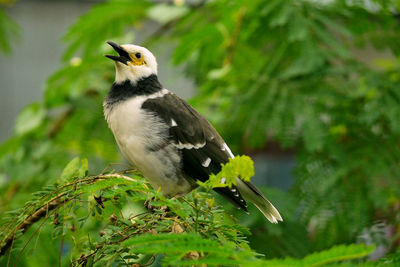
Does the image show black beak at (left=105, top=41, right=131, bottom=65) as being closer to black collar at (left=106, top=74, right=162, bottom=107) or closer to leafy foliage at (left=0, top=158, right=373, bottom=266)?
black collar at (left=106, top=74, right=162, bottom=107)

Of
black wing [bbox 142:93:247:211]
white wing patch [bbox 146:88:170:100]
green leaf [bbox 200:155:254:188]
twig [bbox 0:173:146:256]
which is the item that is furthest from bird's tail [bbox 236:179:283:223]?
green leaf [bbox 200:155:254:188]

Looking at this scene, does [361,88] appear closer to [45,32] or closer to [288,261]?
[288,261]

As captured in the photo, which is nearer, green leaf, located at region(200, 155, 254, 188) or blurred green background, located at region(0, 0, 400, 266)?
green leaf, located at region(200, 155, 254, 188)

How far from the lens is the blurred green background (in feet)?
10.1

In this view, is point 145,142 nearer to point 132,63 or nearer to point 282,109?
point 132,63

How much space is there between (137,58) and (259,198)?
1.03 m

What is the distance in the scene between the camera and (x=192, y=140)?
2562 millimetres

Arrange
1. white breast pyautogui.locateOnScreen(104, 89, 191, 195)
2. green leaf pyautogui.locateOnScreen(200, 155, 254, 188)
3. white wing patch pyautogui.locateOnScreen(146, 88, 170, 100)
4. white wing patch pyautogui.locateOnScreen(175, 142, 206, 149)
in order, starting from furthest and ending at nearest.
Answer: white wing patch pyautogui.locateOnScreen(146, 88, 170, 100) < white wing patch pyautogui.locateOnScreen(175, 142, 206, 149) < white breast pyautogui.locateOnScreen(104, 89, 191, 195) < green leaf pyautogui.locateOnScreen(200, 155, 254, 188)

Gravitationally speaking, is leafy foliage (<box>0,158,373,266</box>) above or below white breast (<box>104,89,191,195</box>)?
above

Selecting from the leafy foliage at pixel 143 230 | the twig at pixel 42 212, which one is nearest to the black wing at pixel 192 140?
the leafy foliage at pixel 143 230

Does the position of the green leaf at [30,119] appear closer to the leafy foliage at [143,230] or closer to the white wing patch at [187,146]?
the white wing patch at [187,146]

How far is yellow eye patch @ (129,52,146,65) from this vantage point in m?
2.79

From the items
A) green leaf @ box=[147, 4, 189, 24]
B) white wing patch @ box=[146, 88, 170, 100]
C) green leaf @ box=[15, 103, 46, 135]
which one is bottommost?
green leaf @ box=[15, 103, 46, 135]

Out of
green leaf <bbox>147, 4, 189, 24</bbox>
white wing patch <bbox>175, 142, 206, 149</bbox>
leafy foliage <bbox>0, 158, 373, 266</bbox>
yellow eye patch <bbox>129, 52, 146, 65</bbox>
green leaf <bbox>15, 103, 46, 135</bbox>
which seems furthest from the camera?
green leaf <bbox>147, 4, 189, 24</bbox>
